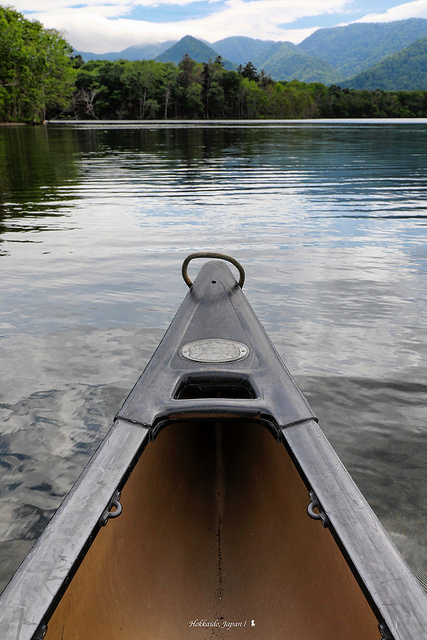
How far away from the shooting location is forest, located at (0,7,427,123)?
3312 inches

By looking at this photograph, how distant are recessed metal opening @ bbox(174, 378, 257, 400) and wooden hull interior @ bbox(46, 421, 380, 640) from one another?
212 mm

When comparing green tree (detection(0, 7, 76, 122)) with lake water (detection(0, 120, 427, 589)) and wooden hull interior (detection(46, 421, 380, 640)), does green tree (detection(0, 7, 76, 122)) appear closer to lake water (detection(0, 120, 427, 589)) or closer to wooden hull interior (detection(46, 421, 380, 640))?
lake water (detection(0, 120, 427, 589))

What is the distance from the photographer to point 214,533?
3.00 metres

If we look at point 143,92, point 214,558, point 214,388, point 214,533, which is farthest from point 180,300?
point 143,92

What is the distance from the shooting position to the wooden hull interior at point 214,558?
2.11 m

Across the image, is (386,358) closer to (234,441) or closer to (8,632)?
(234,441)

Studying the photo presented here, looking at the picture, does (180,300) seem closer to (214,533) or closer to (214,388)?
(214,388)

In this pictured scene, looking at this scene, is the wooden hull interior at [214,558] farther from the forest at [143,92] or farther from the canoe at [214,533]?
the forest at [143,92]

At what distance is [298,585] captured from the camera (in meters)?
2.45

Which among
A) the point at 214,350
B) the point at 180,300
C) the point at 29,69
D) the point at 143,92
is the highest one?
the point at 143,92

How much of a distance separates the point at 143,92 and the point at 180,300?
426ft

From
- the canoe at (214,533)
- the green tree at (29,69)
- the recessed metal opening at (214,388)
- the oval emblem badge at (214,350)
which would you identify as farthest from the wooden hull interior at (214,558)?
the green tree at (29,69)

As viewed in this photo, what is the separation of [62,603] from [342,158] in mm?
29780

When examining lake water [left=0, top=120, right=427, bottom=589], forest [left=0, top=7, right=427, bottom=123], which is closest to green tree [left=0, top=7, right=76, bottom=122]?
forest [left=0, top=7, right=427, bottom=123]
